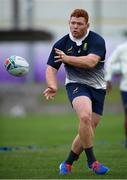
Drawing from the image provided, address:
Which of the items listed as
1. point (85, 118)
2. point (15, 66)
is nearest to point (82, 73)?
point (85, 118)

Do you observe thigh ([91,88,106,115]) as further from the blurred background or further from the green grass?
the blurred background

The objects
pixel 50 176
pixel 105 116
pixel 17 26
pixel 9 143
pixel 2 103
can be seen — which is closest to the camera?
pixel 50 176

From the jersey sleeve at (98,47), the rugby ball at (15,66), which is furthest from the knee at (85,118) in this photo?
the rugby ball at (15,66)

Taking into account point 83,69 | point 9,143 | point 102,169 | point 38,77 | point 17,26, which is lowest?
point 38,77

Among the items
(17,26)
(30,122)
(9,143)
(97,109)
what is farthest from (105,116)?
(97,109)

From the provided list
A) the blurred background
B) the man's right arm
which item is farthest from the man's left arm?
the blurred background

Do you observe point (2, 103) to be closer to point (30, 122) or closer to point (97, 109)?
point (30, 122)

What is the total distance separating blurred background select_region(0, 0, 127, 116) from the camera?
3344cm

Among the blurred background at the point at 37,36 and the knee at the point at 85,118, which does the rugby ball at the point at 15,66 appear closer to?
the knee at the point at 85,118

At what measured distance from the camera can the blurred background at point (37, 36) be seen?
33438mm

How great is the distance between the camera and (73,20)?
11.6m

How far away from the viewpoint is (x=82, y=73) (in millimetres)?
11734

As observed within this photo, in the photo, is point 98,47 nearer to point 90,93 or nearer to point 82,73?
point 82,73

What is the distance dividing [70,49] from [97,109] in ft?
3.06
